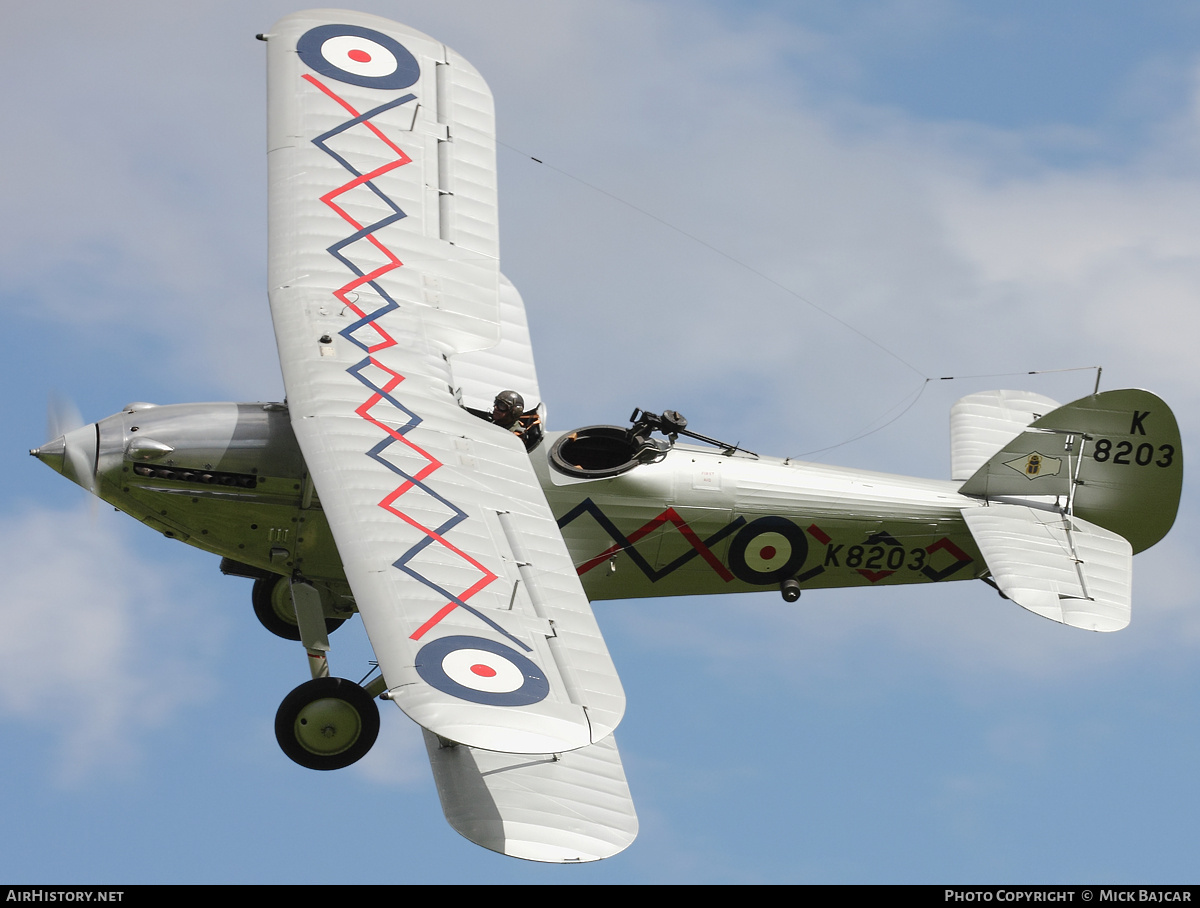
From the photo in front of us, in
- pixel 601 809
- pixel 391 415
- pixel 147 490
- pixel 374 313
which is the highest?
pixel 374 313

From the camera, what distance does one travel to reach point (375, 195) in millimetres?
17797

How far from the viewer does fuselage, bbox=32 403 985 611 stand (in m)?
15.5

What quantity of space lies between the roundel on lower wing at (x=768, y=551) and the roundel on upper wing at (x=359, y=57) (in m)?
6.85

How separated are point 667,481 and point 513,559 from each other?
2991 mm

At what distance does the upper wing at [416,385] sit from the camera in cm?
1234

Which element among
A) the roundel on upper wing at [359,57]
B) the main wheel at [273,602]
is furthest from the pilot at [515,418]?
the roundel on upper wing at [359,57]

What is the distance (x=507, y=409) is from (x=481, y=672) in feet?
13.6

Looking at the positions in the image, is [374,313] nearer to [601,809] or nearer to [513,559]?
[513,559]

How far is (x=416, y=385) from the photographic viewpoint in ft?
50.2

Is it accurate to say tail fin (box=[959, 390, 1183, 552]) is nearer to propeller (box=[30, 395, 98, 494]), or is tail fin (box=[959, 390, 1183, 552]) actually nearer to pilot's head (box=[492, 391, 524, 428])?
pilot's head (box=[492, 391, 524, 428])

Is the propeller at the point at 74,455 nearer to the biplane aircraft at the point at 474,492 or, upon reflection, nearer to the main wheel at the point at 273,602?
the biplane aircraft at the point at 474,492

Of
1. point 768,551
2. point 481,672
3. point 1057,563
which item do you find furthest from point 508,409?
point 1057,563

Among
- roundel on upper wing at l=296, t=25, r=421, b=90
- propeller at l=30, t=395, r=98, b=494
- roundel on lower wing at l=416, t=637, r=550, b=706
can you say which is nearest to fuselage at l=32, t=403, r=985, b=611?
propeller at l=30, t=395, r=98, b=494

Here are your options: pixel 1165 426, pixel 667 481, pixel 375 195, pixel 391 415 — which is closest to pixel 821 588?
pixel 667 481
